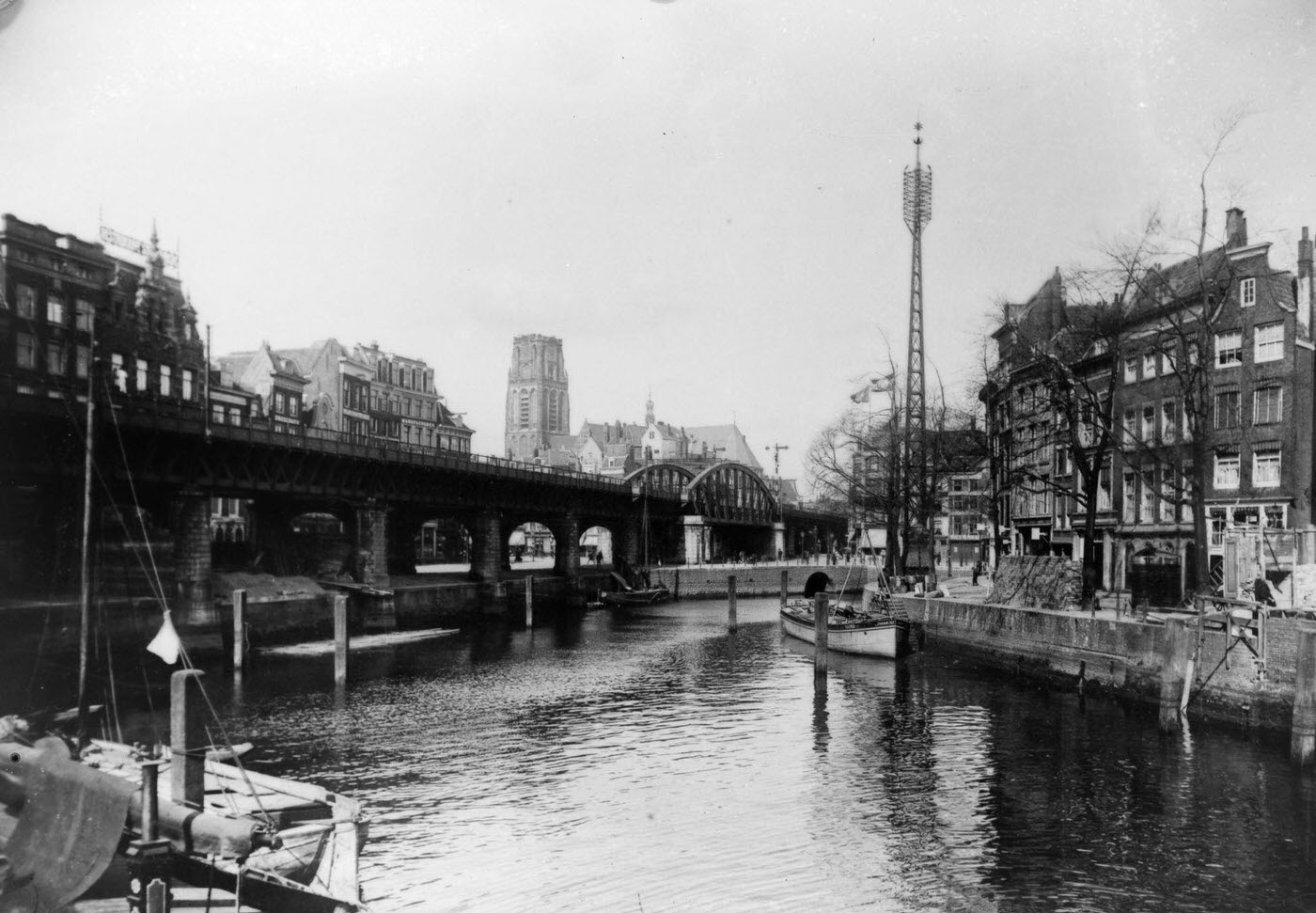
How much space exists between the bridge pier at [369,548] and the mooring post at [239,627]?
17.7m

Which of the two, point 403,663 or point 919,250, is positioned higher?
point 919,250

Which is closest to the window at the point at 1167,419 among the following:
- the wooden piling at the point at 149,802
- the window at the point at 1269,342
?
the window at the point at 1269,342

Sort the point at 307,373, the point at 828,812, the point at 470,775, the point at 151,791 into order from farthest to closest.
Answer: the point at 307,373, the point at 470,775, the point at 828,812, the point at 151,791

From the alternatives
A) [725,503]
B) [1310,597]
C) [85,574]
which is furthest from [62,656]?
[725,503]

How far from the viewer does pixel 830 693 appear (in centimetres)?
3291

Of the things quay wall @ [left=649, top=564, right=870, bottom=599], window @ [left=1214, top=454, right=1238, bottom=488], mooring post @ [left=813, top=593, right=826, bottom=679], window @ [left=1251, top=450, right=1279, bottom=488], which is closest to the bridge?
quay wall @ [left=649, top=564, right=870, bottom=599]

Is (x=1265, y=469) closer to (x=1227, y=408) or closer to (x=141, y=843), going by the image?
(x=1227, y=408)

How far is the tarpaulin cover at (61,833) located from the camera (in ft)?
36.8

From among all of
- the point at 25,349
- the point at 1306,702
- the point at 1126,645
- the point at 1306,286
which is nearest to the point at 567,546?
the point at 1126,645

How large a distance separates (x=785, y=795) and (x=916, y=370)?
138 feet

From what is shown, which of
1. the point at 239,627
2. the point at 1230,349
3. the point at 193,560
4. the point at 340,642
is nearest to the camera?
the point at 340,642

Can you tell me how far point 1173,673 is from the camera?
976 inches

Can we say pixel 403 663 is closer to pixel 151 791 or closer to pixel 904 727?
pixel 904 727

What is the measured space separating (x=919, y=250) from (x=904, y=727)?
37907mm
